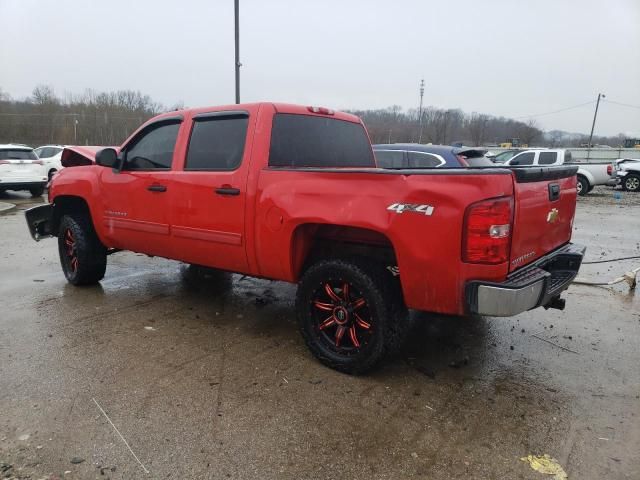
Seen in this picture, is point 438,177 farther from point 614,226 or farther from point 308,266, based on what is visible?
point 614,226

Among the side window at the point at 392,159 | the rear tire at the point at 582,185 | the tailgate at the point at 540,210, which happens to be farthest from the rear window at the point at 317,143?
the rear tire at the point at 582,185

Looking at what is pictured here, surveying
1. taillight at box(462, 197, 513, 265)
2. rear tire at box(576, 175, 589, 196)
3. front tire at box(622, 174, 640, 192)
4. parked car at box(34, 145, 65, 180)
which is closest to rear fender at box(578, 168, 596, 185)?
rear tire at box(576, 175, 589, 196)

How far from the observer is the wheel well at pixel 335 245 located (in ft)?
11.3

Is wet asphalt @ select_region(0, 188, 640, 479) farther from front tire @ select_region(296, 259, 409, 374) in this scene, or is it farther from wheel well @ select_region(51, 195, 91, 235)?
wheel well @ select_region(51, 195, 91, 235)

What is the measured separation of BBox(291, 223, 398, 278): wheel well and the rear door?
48 centimetres

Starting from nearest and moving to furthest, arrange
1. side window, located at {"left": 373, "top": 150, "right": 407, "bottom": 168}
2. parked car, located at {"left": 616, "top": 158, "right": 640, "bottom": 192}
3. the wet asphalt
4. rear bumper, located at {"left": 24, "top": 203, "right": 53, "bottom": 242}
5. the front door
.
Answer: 1. the wet asphalt
2. the front door
3. rear bumper, located at {"left": 24, "top": 203, "right": 53, "bottom": 242}
4. side window, located at {"left": 373, "top": 150, "right": 407, "bottom": 168}
5. parked car, located at {"left": 616, "top": 158, "right": 640, "bottom": 192}

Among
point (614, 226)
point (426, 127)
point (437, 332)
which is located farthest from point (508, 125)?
point (437, 332)

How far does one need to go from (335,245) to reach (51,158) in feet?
58.7

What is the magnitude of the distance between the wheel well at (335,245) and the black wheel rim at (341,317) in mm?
253

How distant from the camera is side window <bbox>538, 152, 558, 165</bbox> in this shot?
1817 cm

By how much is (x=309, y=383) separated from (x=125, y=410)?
119 cm

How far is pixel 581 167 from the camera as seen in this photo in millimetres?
18672

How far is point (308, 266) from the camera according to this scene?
3.79 m

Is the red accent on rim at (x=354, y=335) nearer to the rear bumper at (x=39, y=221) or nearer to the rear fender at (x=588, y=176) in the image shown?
the rear bumper at (x=39, y=221)
